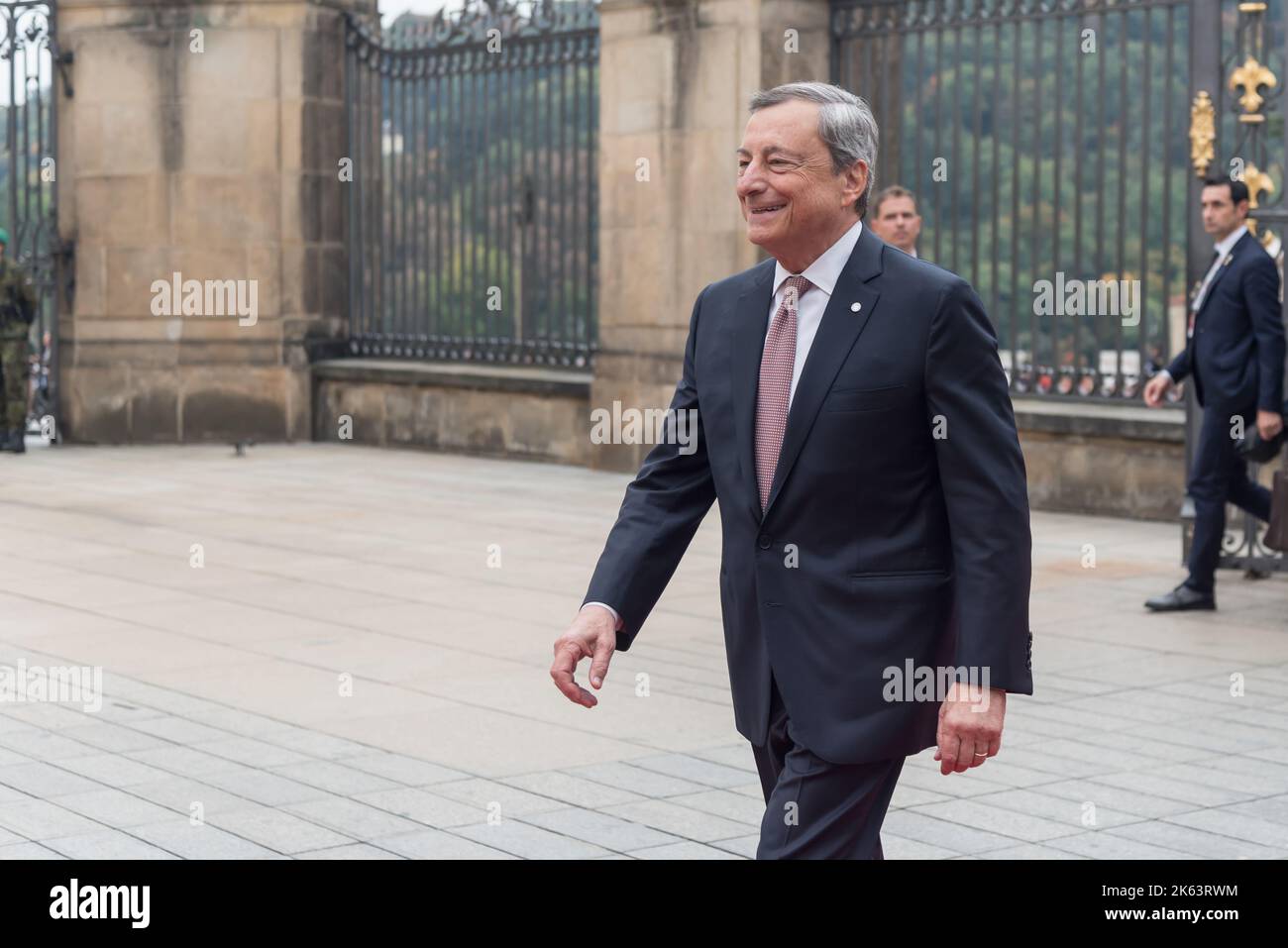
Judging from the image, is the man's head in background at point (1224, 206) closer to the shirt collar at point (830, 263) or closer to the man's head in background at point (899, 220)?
the man's head in background at point (899, 220)

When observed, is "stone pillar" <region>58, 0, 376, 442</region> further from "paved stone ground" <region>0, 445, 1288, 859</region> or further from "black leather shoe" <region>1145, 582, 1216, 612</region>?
"black leather shoe" <region>1145, 582, 1216, 612</region>

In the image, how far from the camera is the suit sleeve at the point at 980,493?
3414mm

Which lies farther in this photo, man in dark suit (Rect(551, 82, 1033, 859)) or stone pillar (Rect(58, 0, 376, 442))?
stone pillar (Rect(58, 0, 376, 442))

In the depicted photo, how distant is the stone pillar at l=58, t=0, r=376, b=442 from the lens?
1788 cm

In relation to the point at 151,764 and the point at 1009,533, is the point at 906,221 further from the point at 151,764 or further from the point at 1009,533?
the point at 1009,533

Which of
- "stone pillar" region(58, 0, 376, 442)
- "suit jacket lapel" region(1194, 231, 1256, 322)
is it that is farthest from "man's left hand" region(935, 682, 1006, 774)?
"stone pillar" region(58, 0, 376, 442)

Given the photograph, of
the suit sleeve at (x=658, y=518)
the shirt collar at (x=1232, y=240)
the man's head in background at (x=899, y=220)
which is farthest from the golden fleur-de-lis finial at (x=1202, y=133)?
the suit sleeve at (x=658, y=518)

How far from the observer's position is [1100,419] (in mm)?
12445

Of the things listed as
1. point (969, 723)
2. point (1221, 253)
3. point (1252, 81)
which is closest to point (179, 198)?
point (1252, 81)

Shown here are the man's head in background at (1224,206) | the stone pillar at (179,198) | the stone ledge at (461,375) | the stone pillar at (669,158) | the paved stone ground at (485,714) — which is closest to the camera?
the paved stone ground at (485,714)

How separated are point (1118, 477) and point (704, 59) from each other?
4.25 meters

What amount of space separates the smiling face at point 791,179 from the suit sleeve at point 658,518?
0.32 metres

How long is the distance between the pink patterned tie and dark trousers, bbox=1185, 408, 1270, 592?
6.00m
